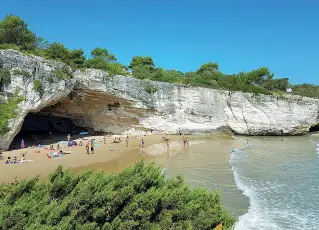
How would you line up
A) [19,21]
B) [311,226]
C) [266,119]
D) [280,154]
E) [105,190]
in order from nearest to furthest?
[105,190] → [311,226] → [280,154] → [19,21] → [266,119]

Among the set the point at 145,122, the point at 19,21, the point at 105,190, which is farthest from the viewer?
the point at 145,122

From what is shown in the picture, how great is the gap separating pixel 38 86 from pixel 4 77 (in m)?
2.84

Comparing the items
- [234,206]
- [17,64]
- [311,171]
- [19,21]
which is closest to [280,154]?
[311,171]

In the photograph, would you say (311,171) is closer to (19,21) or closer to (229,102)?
(229,102)

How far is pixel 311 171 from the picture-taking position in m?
16.4

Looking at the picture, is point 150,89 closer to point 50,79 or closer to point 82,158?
point 50,79

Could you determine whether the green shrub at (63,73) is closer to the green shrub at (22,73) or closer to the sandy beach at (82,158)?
the green shrub at (22,73)

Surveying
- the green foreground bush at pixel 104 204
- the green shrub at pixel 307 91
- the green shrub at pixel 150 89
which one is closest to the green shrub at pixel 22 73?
the green shrub at pixel 150 89

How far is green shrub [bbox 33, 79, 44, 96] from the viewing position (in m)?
24.6

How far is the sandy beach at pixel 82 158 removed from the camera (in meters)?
16.2

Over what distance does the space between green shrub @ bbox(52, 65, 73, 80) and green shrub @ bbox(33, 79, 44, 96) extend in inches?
77.4

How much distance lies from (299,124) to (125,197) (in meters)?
40.2

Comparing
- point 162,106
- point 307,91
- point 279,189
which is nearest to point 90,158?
point 279,189

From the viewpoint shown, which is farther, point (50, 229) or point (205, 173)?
point (205, 173)
